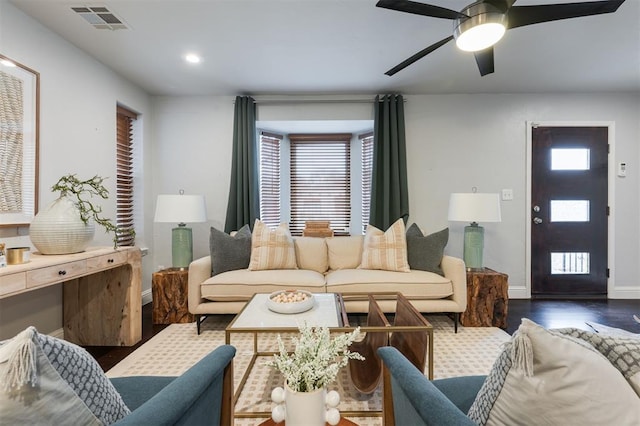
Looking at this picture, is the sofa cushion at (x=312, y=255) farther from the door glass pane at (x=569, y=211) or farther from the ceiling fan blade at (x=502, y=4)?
the door glass pane at (x=569, y=211)

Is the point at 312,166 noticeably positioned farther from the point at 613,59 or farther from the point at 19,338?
the point at 19,338

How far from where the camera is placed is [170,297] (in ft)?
9.22

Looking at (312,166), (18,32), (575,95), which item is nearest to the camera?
(18,32)

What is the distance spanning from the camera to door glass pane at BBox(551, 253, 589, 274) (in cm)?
363

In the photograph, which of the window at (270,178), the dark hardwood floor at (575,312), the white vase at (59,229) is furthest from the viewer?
the window at (270,178)

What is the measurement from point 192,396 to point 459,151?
3783 millimetres

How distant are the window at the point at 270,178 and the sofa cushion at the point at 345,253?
47.2 inches

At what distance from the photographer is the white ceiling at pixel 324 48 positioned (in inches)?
83.8

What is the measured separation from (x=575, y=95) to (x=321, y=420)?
464 cm

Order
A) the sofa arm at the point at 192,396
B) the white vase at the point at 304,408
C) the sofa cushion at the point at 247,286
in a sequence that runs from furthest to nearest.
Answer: the sofa cushion at the point at 247,286, the white vase at the point at 304,408, the sofa arm at the point at 192,396

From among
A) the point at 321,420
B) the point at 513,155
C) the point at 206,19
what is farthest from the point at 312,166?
the point at 321,420

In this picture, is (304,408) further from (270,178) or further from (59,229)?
(270,178)

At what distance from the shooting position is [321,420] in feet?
3.18

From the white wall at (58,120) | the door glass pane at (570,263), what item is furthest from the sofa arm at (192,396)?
the door glass pane at (570,263)
